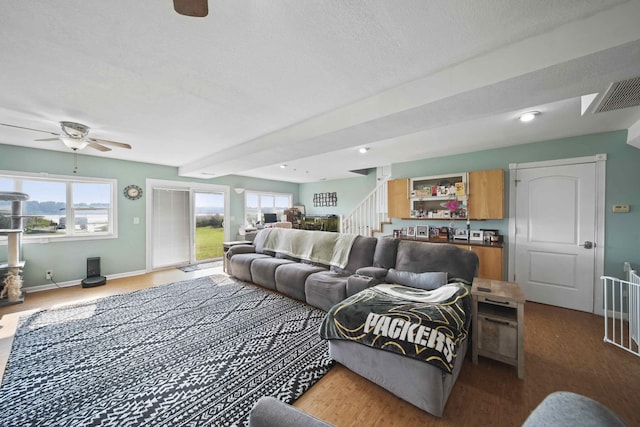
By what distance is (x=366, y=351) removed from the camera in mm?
1876

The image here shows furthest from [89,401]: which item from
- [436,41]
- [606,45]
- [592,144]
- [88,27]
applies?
[592,144]

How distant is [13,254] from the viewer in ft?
11.8

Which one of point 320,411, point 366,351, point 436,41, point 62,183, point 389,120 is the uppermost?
point 436,41

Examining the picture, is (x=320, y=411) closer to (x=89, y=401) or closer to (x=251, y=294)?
(x=89, y=401)

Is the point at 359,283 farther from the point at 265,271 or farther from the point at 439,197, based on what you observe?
the point at 439,197

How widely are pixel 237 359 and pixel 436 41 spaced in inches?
114

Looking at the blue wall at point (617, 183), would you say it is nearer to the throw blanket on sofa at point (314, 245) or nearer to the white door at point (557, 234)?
the white door at point (557, 234)

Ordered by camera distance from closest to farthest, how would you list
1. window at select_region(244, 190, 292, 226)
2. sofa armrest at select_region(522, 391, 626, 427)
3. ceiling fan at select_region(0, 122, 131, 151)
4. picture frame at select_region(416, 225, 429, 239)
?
sofa armrest at select_region(522, 391, 626, 427) < ceiling fan at select_region(0, 122, 131, 151) < picture frame at select_region(416, 225, 429, 239) < window at select_region(244, 190, 292, 226)

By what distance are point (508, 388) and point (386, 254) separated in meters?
1.70

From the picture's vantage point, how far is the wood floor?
1.59 meters

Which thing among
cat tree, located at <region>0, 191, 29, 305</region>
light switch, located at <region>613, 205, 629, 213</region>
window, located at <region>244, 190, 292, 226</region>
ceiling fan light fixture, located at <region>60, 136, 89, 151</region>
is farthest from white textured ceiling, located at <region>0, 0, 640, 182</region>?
window, located at <region>244, 190, 292, 226</region>

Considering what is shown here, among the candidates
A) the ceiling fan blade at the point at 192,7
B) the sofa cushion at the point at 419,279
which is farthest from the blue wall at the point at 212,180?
the ceiling fan blade at the point at 192,7

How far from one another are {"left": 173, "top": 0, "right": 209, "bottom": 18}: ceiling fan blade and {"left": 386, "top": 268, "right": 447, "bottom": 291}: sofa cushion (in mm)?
2755

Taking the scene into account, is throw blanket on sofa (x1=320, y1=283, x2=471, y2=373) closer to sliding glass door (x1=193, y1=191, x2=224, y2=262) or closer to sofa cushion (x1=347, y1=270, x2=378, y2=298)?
sofa cushion (x1=347, y1=270, x2=378, y2=298)
